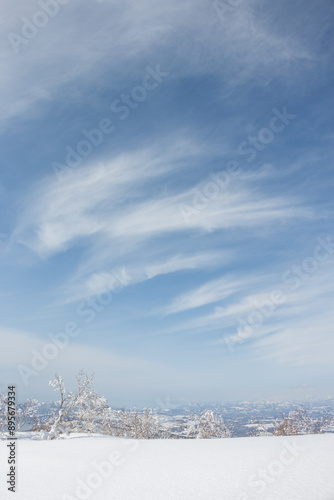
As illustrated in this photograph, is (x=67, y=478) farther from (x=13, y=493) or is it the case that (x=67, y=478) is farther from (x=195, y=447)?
(x=195, y=447)

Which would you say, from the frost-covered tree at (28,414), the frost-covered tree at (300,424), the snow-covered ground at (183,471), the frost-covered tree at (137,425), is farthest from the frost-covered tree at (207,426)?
the snow-covered ground at (183,471)

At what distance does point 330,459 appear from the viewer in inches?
165

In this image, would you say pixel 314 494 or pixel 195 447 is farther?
pixel 195 447

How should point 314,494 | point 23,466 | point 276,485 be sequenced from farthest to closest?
1. point 23,466
2. point 276,485
3. point 314,494

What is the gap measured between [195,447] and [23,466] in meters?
2.94

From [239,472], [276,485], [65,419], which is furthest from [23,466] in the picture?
[65,419]

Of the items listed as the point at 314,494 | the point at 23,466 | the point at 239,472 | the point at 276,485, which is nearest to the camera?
the point at 314,494

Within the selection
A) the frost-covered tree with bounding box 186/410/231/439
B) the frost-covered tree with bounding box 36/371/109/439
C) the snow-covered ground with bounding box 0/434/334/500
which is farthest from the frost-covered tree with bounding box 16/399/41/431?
the snow-covered ground with bounding box 0/434/334/500

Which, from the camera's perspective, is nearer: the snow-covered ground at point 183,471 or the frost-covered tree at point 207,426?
the snow-covered ground at point 183,471

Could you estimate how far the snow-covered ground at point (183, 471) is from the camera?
3729 millimetres

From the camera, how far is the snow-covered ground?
3729 mm

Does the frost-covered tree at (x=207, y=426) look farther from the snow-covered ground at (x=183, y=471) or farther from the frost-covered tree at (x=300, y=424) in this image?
the snow-covered ground at (x=183, y=471)

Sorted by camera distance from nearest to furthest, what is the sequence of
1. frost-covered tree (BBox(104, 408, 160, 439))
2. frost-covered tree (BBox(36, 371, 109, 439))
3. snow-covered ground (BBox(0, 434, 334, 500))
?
snow-covered ground (BBox(0, 434, 334, 500)) < frost-covered tree (BBox(36, 371, 109, 439)) < frost-covered tree (BBox(104, 408, 160, 439))

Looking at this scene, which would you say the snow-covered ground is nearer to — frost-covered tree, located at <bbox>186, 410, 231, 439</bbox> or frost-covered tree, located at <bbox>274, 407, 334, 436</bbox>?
frost-covered tree, located at <bbox>274, 407, 334, 436</bbox>
